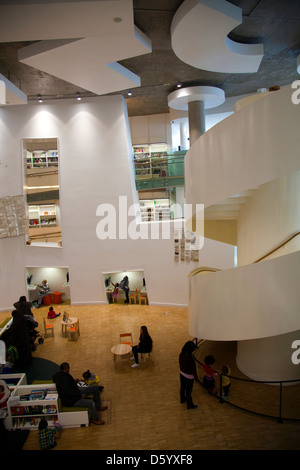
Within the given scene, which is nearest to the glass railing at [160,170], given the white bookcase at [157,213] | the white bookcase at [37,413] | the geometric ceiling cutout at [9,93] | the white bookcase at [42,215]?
the white bookcase at [157,213]

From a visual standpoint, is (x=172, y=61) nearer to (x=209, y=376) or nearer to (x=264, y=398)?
(x=209, y=376)

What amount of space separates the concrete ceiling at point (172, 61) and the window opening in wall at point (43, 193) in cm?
301

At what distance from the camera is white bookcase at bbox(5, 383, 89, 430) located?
5285mm

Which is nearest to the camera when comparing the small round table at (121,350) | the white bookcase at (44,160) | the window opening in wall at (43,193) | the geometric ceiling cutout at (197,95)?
the small round table at (121,350)

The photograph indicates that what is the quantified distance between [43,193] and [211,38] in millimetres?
8872

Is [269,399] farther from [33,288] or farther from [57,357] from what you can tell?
[33,288]

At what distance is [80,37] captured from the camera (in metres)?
5.96

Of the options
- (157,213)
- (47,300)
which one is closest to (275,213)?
(157,213)

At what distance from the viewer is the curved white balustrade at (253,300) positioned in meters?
4.78

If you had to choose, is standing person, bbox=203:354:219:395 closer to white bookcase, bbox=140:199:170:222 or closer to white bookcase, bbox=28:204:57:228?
white bookcase, bbox=140:199:170:222

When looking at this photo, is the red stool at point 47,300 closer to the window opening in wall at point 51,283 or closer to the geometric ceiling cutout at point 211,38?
the window opening in wall at point 51,283

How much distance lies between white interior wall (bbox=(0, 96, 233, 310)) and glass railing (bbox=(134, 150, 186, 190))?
1.19ft

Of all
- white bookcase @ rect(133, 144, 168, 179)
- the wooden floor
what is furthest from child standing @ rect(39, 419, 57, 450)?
white bookcase @ rect(133, 144, 168, 179)
